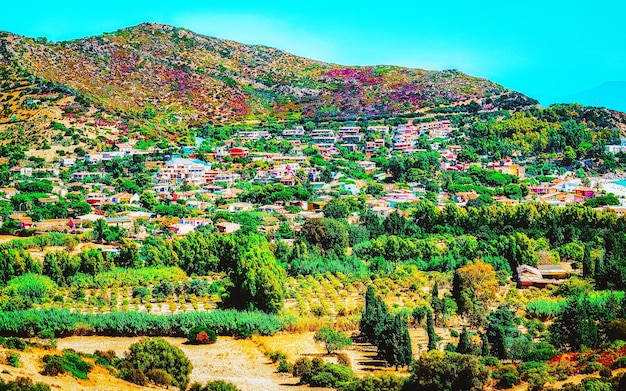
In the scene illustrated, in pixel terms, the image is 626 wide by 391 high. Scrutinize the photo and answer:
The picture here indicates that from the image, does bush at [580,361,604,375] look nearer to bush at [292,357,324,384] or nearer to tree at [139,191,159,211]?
bush at [292,357,324,384]

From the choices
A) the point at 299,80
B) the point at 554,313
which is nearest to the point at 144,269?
the point at 554,313

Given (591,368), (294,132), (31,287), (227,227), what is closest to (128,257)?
(31,287)

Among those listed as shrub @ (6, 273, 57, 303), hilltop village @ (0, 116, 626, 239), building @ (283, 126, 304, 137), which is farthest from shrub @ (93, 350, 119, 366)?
building @ (283, 126, 304, 137)

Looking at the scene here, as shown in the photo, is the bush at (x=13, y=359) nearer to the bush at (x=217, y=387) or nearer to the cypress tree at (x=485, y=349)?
the bush at (x=217, y=387)

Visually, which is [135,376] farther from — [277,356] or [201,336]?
[201,336]

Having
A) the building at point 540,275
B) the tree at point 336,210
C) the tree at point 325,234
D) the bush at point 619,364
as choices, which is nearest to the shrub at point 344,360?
the bush at point 619,364

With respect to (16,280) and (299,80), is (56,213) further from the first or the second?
(299,80)
